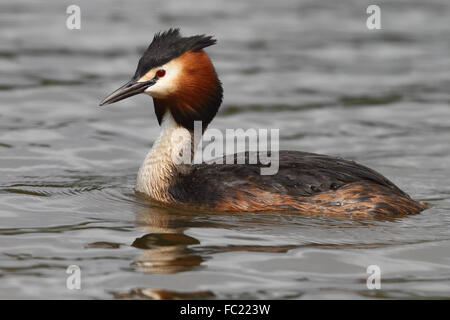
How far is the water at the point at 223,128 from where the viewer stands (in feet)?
24.1

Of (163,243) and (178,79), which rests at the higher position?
(178,79)

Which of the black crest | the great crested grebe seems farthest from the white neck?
the black crest

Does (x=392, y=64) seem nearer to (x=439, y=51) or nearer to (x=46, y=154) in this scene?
(x=439, y=51)

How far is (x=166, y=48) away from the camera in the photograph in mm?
9062

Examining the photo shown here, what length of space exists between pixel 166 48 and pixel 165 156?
110cm

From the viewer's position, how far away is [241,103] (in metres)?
14.2

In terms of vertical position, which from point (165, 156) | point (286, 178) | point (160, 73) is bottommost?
point (286, 178)

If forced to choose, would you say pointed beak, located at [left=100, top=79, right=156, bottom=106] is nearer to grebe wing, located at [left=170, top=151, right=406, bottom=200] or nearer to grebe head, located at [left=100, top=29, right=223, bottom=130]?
grebe head, located at [left=100, top=29, right=223, bottom=130]

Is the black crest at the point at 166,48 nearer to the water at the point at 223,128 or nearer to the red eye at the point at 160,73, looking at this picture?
the red eye at the point at 160,73

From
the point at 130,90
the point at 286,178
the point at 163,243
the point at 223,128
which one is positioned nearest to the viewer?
the point at 163,243

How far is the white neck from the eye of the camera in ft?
30.7

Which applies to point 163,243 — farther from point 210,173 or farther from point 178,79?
point 178,79

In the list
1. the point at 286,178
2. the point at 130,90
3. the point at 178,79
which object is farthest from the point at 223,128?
the point at 286,178

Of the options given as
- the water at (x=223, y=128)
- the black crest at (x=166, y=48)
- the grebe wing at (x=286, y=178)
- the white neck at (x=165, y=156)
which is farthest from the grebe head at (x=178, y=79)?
the water at (x=223, y=128)
